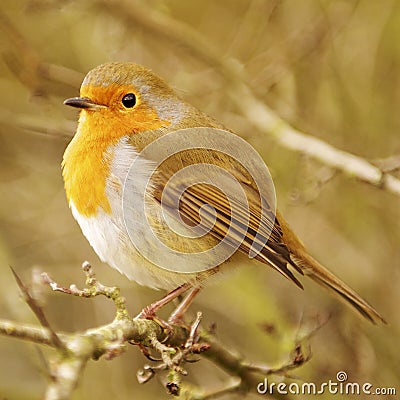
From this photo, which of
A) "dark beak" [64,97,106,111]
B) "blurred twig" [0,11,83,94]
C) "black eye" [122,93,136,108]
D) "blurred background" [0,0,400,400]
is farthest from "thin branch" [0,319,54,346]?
"blurred twig" [0,11,83,94]

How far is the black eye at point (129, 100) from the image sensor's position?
12.5 feet

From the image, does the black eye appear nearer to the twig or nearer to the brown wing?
the brown wing

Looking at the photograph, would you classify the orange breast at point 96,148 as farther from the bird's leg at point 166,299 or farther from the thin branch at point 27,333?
the thin branch at point 27,333

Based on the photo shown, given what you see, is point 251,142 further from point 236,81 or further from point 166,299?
point 166,299

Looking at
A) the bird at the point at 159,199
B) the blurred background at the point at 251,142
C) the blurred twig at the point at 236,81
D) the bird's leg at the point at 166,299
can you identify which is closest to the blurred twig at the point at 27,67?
the blurred background at the point at 251,142

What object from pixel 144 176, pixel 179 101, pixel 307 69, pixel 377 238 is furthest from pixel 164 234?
pixel 307 69

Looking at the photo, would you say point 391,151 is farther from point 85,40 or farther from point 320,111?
point 85,40

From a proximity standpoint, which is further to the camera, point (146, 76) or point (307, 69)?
point (307, 69)

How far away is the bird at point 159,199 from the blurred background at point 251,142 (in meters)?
0.93

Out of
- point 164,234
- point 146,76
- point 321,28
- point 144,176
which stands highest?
point 321,28

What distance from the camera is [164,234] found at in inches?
137

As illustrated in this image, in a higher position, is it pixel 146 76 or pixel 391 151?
pixel 391 151

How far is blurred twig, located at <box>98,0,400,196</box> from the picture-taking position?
14.5 ft

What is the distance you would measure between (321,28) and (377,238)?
63.5 inches
